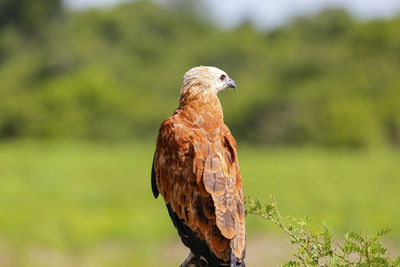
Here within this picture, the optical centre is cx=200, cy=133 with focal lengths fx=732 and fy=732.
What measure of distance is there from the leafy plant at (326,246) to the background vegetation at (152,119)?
13159mm

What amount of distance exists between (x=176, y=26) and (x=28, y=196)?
4155cm

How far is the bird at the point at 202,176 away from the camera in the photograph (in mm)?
3793

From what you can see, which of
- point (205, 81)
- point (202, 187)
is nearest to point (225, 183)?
point (202, 187)

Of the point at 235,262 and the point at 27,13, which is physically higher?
the point at 27,13

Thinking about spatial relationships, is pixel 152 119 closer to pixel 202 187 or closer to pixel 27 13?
pixel 27 13

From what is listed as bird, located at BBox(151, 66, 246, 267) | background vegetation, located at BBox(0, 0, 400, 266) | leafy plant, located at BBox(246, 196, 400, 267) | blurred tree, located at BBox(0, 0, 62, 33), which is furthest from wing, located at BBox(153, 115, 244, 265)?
blurred tree, located at BBox(0, 0, 62, 33)

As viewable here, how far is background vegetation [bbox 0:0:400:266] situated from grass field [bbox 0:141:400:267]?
0.08 meters

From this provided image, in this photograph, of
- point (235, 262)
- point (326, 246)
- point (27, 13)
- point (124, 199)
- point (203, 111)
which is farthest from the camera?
point (27, 13)

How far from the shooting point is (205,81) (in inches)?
168

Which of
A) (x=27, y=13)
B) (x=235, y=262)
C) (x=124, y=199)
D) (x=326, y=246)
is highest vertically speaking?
(x=27, y=13)

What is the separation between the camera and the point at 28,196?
2483 cm

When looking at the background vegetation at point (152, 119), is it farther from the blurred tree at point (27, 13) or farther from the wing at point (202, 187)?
the wing at point (202, 187)

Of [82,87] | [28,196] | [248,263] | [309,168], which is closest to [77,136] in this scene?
[82,87]

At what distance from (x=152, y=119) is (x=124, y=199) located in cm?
2170
